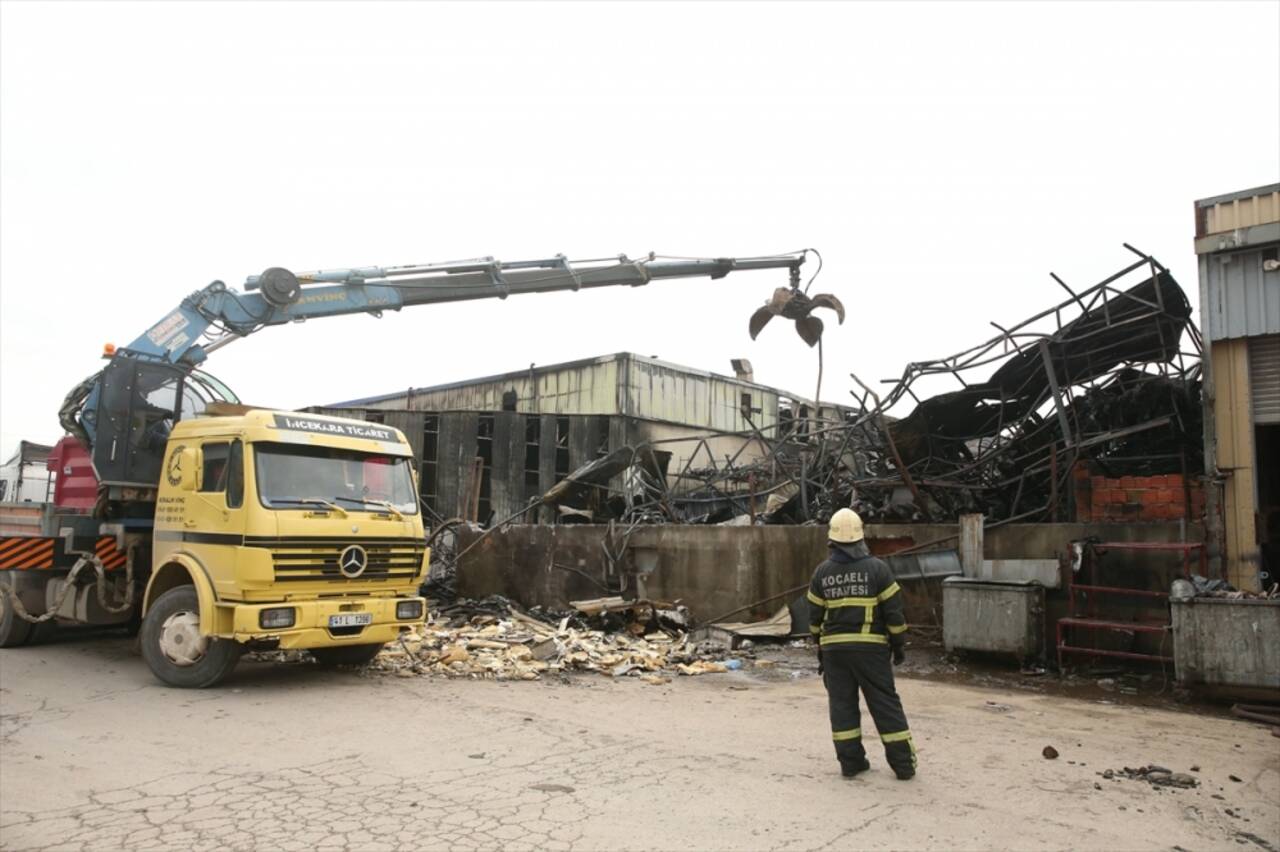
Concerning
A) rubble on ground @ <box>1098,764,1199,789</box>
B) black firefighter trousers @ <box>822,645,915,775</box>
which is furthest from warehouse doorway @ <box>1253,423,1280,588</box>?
black firefighter trousers @ <box>822,645,915,775</box>

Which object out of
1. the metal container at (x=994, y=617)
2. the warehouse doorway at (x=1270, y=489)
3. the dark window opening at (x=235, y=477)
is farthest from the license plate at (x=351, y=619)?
the warehouse doorway at (x=1270, y=489)

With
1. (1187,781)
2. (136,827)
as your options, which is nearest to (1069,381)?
(1187,781)

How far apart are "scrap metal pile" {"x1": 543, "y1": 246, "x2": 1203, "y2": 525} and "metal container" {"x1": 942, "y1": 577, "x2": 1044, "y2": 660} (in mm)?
1697

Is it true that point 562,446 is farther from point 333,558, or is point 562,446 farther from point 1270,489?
point 1270,489

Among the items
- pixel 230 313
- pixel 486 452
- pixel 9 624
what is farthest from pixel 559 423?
pixel 9 624

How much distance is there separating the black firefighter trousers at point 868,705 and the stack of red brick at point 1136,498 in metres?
6.13

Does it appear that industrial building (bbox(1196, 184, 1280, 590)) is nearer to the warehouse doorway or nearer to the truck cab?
the warehouse doorway

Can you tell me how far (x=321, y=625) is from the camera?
8.35 metres

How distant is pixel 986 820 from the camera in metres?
4.60

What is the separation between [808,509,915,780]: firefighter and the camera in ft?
17.4

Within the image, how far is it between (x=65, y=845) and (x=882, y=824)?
428 centimetres

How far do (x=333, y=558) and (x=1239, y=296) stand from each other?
33.0 ft

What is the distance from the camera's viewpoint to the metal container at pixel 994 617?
9328 mm

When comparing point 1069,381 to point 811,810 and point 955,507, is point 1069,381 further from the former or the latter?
point 811,810
